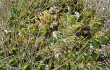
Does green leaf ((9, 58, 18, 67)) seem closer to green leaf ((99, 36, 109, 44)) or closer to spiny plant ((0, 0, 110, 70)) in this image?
spiny plant ((0, 0, 110, 70))

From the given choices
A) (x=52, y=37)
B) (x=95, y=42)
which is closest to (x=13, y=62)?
(x=52, y=37)

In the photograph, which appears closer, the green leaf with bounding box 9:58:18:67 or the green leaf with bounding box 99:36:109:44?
the green leaf with bounding box 9:58:18:67

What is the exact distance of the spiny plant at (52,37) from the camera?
228cm

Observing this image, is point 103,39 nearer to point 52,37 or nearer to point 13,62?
point 52,37

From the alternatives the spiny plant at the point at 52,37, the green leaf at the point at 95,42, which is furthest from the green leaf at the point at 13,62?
the green leaf at the point at 95,42

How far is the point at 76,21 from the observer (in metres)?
2.73

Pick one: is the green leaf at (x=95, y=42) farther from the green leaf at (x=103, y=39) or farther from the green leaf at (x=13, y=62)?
the green leaf at (x=13, y=62)

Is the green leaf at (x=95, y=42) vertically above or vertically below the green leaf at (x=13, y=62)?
above

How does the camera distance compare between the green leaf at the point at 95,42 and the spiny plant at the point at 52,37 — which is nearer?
the spiny plant at the point at 52,37

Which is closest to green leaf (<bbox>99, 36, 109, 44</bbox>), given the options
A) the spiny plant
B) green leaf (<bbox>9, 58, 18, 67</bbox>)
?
the spiny plant

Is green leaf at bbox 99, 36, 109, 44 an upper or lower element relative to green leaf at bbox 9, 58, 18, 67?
upper

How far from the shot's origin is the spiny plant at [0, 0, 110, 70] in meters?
2.28

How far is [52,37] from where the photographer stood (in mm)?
2557

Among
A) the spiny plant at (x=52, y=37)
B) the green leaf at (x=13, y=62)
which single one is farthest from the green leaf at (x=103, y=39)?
the green leaf at (x=13, y=62)
